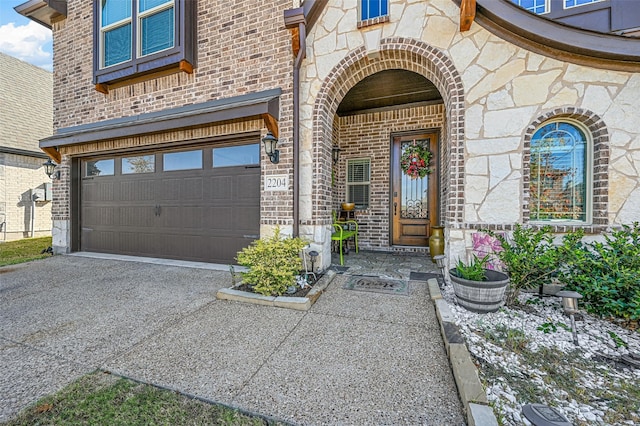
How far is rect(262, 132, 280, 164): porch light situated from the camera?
3.91 metres

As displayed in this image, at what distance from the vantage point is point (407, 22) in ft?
12.1

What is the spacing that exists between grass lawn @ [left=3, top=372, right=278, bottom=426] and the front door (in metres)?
5.05

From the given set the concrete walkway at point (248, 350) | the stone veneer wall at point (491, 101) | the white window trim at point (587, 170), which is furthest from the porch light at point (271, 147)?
the white window trim at point (587, 170)

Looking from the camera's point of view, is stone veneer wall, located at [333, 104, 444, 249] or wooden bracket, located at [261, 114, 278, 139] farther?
stone veneer wall, located at [333, 104, 444, 249]

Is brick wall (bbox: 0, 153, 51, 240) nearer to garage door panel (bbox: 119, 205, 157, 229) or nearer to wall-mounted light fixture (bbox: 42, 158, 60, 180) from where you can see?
wall-mounted light fixture (bbox: 42, 158, 60, 180)

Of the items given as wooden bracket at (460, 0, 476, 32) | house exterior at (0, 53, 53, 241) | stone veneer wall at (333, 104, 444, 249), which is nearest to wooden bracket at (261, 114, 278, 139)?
stone veneer wall at (333, 104, 444, 249)

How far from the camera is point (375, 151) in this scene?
6.06 m

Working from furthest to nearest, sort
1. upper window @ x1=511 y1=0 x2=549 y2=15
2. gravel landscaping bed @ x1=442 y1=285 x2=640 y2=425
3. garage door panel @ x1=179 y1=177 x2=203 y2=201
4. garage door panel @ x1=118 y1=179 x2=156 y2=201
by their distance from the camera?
garage door panel @ x1=118 y1=179 x2=156 y2=201, garage door panel @ x1=179 y1=177 x2=203 y2=201, upper window @ x1=511 y1=0 x2=549 y2=15, gravel landscaping bed @ x1=442 y1=285 x2=640 y2=425

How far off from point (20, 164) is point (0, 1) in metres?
6.41

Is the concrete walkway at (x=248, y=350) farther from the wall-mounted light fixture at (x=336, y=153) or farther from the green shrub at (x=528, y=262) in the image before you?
the wall-mounted light fixture at (x=336, y=153)

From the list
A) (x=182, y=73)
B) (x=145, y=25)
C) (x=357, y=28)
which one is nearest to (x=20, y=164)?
(x=145, y=25)

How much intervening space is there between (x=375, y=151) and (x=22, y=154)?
1275cm

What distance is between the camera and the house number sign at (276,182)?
4.14 metres

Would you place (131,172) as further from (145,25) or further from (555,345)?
(555,345)
